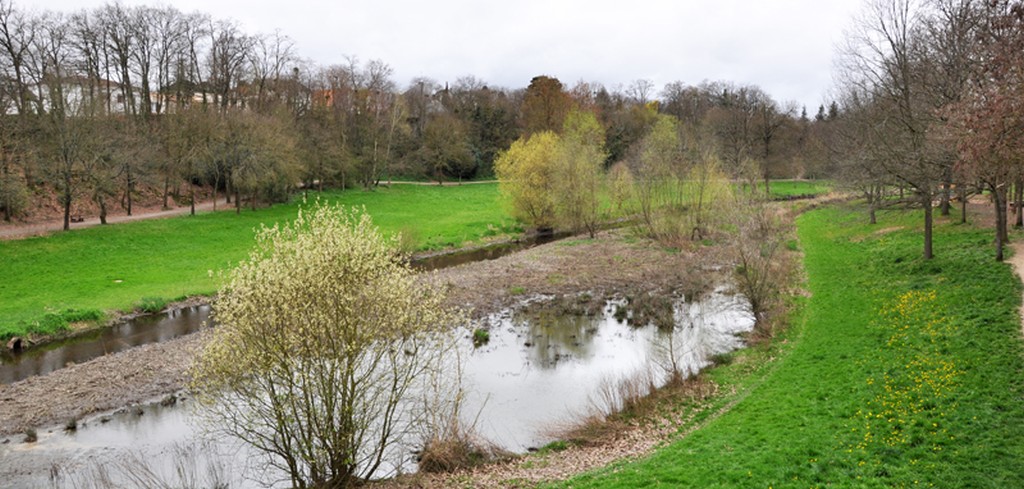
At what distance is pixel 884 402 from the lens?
49.2 ft

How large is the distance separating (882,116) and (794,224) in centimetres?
1946

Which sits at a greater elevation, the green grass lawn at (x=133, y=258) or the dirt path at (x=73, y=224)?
the dirt path at (x=73, y=224)

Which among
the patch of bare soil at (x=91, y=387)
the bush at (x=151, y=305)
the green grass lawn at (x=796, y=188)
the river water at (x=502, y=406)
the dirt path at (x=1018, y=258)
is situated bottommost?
the river water at (x=502, y=406)

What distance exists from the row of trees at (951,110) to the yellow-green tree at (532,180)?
21.4 metres

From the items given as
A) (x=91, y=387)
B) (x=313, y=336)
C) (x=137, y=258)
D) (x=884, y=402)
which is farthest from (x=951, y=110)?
(x=137, y=258)

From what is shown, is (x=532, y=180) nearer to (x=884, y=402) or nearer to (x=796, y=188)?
(x=884, y=402)

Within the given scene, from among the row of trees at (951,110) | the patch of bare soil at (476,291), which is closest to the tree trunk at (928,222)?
the row of trees at (951,110)

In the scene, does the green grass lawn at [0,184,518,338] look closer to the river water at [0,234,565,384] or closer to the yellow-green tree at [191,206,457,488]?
the river water at [0,234,565,384]

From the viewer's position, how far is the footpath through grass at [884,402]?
12.2 m

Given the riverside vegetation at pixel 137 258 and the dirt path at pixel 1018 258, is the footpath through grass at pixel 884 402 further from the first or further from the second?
the riverside vegetation at pixel 137 258

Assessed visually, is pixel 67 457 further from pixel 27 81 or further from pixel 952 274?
pixel 27 81

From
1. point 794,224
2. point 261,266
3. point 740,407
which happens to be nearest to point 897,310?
point 740,407

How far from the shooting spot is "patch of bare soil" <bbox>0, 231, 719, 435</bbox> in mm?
18828

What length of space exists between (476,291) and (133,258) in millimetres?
20083
